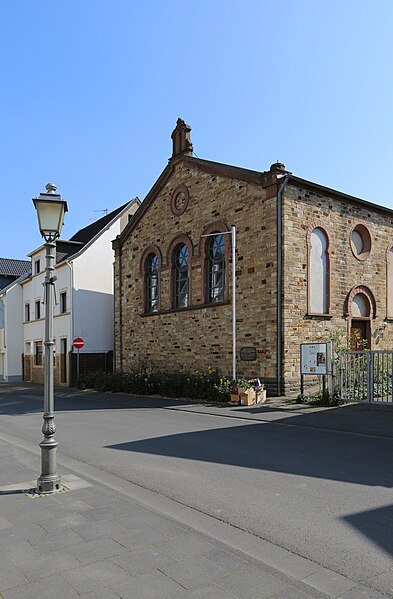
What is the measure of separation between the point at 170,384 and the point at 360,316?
309 inches

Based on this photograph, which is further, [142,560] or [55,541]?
[55,541]

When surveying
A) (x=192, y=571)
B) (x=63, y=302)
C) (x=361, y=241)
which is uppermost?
(x=361, y=241)

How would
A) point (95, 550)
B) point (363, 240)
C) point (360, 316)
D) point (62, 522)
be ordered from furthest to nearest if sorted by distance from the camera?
point (363, 240) → point (360, 316) → point (62, 522) → point (95, 550)

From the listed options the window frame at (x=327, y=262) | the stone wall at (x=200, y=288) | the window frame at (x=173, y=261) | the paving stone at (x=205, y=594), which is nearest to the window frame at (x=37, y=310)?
the stone wall at (x=200, y=288)

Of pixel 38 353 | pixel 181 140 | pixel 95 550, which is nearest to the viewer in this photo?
pixel 95 550

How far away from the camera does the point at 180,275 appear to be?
22.5 metres

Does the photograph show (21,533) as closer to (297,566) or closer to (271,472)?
(297,566)

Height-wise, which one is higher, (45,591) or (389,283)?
(389,283)

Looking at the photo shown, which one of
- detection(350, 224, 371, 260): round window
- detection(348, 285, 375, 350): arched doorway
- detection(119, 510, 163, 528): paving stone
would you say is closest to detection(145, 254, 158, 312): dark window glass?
detection(348, 285, 375, 350): arched doorway

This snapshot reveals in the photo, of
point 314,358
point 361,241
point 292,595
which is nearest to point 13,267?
point 361,241

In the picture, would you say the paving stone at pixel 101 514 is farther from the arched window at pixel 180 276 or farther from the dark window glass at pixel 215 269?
the arched window at pixel 180 276

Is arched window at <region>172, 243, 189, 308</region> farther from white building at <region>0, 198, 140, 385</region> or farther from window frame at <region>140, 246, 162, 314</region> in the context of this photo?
white building at <region>0, 198, 140, 385</region>

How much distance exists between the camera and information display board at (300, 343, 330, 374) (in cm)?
1455

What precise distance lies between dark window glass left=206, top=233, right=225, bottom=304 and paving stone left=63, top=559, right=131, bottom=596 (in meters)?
16.1
